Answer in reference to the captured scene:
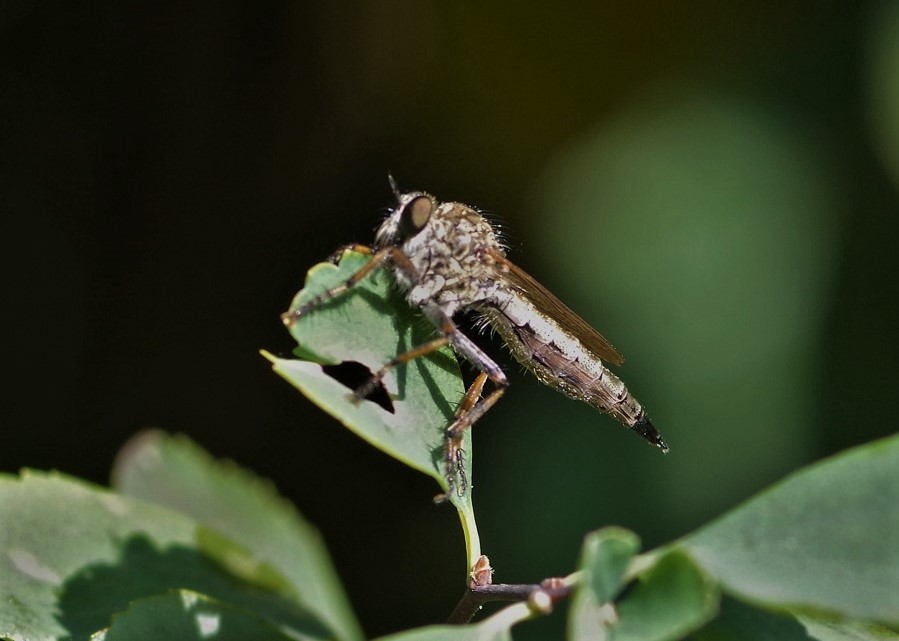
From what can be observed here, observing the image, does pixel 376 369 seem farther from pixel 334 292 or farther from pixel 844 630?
pixel 844 630

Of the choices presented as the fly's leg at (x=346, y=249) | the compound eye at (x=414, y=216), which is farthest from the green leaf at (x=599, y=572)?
the compound eye at (x=414, y=216)

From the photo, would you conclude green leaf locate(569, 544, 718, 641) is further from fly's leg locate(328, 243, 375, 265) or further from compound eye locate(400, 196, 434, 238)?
compound eye locate(400, 196, 434, 238)

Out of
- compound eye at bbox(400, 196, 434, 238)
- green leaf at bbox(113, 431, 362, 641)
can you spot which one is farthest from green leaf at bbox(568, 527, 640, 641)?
compound eye at bbox(400, 196, 434, 238)

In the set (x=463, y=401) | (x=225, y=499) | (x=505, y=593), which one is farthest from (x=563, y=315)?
(x=505, y=593)

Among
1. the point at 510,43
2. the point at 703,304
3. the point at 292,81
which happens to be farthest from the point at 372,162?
the point at 703,304

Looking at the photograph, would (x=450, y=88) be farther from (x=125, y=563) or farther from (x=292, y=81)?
(x=125, y=563)

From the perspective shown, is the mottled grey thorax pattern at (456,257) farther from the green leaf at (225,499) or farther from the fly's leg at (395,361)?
the green leaf at (225,499)
